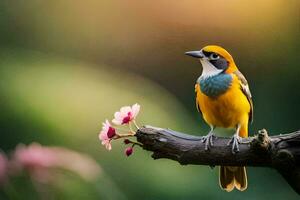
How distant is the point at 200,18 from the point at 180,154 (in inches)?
56.3

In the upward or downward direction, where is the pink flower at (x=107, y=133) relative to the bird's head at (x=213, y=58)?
downward

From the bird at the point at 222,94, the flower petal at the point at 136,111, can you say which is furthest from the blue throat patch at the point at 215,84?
the flower petal at the point at 136,111

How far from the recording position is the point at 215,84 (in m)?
Result: 0.92

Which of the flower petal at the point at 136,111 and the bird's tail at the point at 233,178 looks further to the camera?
the bird's tail at the point at 233,178

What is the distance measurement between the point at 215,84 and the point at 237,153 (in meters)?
0.10

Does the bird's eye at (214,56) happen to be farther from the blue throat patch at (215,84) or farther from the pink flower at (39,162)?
the pink flower at (39,162)

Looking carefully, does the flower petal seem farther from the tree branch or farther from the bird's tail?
the bird's tail

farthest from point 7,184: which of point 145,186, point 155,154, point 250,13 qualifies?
point 250,13

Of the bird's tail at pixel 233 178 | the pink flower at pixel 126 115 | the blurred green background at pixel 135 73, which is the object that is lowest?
the pink flower at pixel 126 115

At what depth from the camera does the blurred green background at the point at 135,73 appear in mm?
2232

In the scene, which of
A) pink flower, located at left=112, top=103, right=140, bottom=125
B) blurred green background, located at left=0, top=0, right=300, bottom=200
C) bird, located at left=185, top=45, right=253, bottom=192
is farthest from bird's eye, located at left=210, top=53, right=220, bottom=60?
blurred green background, located at left=0, top=0, right=300, bottom=200

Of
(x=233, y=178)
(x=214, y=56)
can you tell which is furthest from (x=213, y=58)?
(x=233, y=178)

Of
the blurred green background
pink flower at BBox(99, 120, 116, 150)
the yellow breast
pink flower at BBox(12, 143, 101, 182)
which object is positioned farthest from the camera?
the blurred green background

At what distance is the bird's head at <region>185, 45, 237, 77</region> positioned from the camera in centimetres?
88
